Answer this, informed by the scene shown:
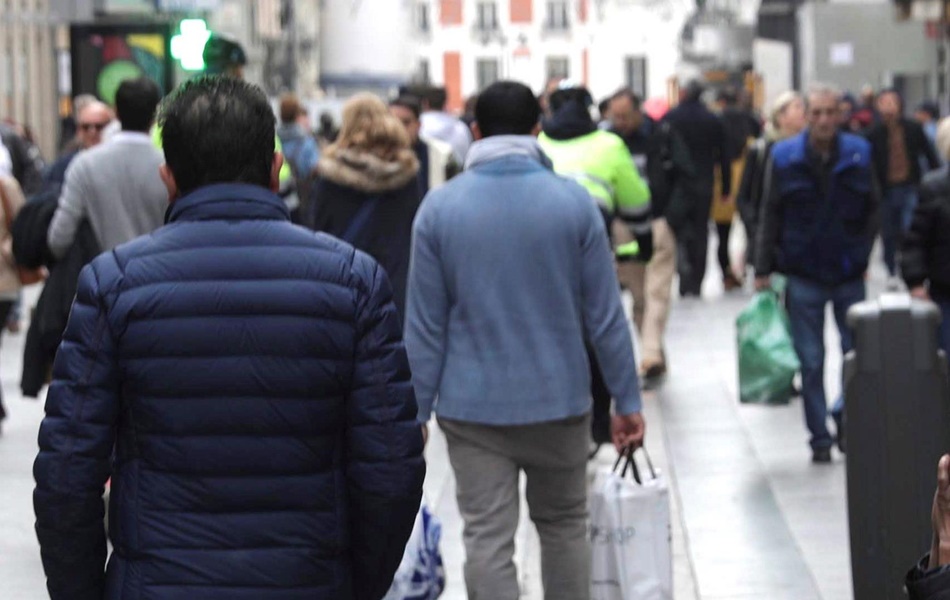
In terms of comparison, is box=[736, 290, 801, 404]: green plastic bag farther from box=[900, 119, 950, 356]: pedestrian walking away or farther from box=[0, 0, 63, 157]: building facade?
box=[0, 0, 63, 157]: building facade

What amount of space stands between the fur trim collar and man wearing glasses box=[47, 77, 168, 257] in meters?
1.22

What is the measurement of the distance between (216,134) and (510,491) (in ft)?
8.64

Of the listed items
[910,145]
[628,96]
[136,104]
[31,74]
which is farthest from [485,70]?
[136,104]

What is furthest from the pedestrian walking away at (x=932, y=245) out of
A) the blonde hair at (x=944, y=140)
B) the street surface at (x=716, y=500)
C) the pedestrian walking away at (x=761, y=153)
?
the pedestrian walking away at (x=761, y=153)

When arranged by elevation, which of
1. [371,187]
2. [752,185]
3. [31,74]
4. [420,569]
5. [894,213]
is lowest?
[894,213]

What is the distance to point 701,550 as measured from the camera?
8812 millimetres

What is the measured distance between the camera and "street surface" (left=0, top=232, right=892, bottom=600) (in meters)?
8.20

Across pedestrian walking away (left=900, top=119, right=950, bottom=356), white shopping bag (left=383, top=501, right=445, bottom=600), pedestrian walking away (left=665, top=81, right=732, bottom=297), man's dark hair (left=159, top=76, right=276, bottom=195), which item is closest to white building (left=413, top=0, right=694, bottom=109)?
pedestrian walking away (left=665, top=81, right=732, bottom=297)

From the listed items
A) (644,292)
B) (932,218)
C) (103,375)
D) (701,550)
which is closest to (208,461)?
(103,375)

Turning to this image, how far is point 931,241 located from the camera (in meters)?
9.74

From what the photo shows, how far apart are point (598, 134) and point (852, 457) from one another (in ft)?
11.6

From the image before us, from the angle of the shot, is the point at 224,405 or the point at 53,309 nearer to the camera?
the point at 224,405

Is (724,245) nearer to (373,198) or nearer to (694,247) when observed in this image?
(694,247)

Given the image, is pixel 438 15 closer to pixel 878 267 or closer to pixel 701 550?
pixel 878 267
